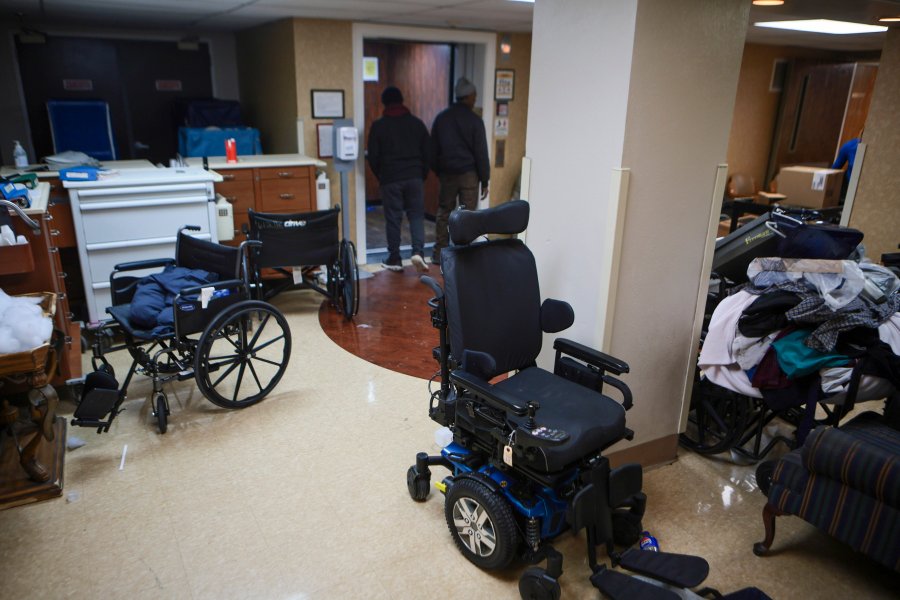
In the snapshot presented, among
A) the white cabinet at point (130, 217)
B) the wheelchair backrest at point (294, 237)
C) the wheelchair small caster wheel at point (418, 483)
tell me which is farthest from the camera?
the wheelchair backrest at point (294, 237)

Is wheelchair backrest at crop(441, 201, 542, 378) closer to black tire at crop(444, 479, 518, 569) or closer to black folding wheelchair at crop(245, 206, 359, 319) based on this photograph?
black tire at crop(444, 479, 518, 569)

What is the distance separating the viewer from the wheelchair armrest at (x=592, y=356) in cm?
232

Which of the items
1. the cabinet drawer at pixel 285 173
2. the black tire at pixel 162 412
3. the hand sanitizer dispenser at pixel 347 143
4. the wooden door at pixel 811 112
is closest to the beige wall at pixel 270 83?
the hand sanitizer dispenser at pixel 347 143

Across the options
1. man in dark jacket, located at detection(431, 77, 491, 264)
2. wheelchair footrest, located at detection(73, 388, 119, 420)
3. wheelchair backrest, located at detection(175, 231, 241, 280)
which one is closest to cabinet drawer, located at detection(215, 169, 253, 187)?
wheelchair backrest, located at detection(175, 231, 241, 280)

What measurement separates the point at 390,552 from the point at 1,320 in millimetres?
1671

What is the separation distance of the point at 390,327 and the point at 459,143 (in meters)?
2.04

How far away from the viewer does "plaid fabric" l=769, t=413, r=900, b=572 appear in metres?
1.98

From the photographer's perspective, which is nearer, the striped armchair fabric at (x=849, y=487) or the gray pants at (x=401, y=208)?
the striped armchair fabric at (x=849, y=487)

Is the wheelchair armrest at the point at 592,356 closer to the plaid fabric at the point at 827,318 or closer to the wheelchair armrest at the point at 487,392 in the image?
the wheelchair armrest at the point at 487,392

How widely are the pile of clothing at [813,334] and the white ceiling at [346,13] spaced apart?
148 centimetres

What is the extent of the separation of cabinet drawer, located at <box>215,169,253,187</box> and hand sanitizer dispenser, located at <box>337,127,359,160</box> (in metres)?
0.90

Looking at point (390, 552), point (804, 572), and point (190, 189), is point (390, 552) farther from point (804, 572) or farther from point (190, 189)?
point (190, 189)

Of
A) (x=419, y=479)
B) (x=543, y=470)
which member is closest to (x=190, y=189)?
(x=419, y=479)

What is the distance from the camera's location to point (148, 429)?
3.13 m
